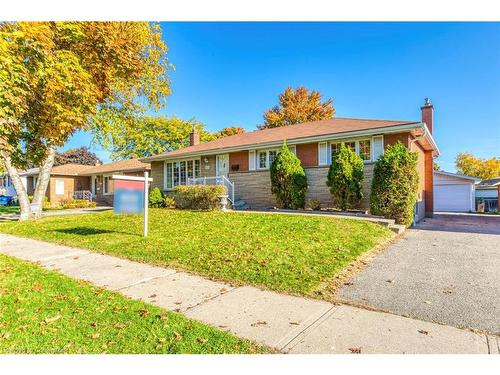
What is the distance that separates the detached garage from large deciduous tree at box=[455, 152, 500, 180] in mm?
22134

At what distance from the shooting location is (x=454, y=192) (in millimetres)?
24906

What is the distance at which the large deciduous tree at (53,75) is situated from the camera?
5368 mm

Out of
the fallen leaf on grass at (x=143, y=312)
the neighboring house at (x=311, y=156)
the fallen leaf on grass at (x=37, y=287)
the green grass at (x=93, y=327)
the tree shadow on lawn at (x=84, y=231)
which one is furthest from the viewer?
Answer: the neighboring house at (x=311, y=156)

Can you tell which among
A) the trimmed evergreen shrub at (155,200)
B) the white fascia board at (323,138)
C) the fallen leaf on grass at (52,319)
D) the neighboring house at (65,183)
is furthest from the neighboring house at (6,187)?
the fallen leaf on grass at (52,319)

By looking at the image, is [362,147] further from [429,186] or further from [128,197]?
[128,197]

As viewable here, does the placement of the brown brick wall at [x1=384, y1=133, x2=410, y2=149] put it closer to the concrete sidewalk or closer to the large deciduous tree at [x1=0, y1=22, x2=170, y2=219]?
the concrete sidewalk

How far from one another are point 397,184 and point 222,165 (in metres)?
9.86

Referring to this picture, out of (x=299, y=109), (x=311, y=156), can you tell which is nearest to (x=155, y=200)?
(x=311, y=156)

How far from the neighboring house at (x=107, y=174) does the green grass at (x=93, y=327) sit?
23.2 metres

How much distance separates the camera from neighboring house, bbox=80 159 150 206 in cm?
2705

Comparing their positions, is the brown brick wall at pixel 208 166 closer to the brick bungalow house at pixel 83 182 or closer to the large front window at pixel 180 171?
the large front window at pixel 180 171

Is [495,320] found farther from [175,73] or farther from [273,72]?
[175,73]

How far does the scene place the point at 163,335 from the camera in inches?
121
